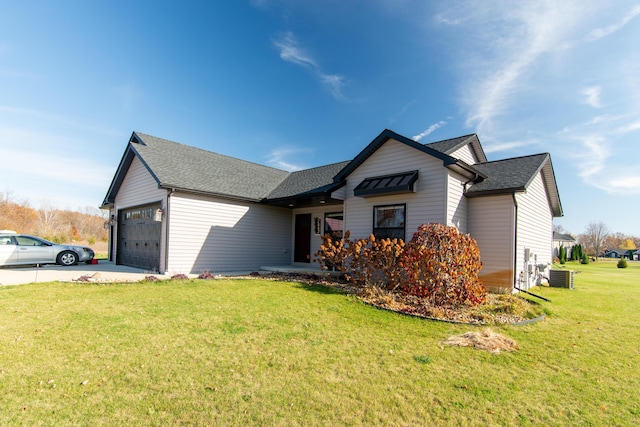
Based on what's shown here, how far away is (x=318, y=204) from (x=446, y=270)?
7553mm

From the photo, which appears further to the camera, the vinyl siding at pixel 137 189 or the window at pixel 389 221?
the vinyl siding at pixel 137 189

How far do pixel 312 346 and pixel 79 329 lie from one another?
373 centimetres

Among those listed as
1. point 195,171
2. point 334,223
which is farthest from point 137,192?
point 334,223

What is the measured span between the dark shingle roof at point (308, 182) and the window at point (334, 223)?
1.50 meters

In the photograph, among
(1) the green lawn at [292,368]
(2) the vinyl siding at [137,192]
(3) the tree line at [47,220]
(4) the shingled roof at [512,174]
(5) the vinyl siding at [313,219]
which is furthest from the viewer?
(3) the tree line at [47,220]

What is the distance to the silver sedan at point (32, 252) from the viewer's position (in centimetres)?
1171

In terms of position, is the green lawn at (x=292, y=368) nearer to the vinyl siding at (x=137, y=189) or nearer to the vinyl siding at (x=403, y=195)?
the vinyl siding at (x=403, y=195)

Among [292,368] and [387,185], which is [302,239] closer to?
[387,185]

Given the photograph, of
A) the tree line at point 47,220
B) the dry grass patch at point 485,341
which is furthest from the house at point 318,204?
the tree line at point 47,220

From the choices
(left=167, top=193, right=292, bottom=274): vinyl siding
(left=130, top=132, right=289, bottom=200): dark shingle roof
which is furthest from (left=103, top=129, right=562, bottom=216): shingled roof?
(left=167, top=193, right=292, bottom=274): vinyl siding

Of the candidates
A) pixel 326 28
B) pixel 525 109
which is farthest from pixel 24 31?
pixel 525 109

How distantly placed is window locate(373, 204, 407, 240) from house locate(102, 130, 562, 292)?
0.04 metres

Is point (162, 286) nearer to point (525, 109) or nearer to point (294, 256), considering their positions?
point (294, 256)

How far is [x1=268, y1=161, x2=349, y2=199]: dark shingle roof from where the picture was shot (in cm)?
1303
